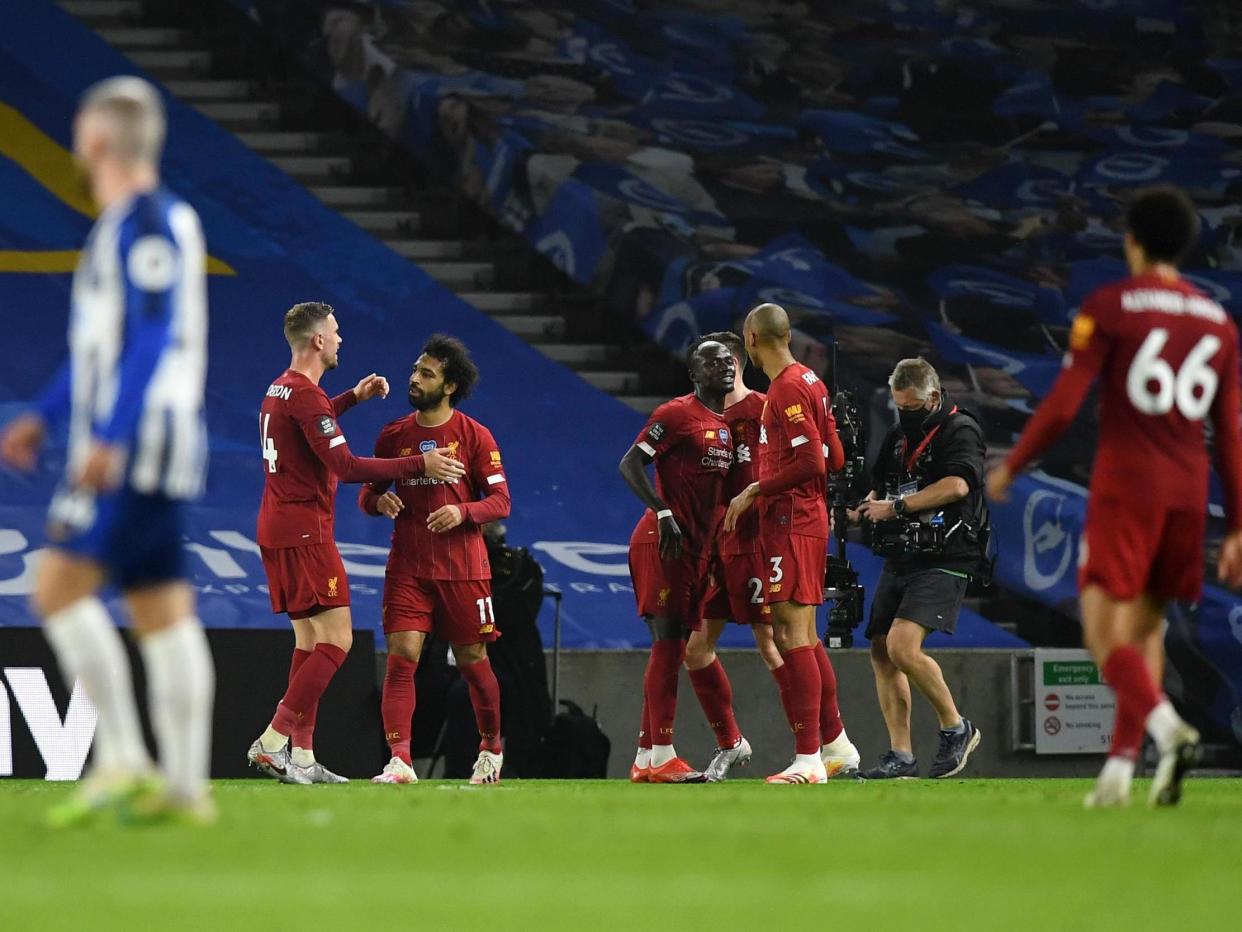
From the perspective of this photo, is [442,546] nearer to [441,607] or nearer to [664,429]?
[441,607]

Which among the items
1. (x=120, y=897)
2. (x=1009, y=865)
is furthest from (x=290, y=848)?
(x=1009, y=865)

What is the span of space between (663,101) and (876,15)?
8.51 feet

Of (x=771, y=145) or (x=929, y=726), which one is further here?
(x=771, y=145)

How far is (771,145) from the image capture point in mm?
18156

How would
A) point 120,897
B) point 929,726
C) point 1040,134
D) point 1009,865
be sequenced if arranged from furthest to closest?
point 1040,134, point 929,726, point 1009,865, point 120,897

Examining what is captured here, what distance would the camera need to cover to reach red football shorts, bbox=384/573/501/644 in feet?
35.1

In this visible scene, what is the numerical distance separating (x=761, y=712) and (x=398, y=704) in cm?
399

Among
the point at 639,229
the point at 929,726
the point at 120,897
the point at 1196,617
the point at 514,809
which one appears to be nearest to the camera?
the point at 120,897

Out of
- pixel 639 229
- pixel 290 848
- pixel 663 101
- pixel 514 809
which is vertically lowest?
pixel 514 809

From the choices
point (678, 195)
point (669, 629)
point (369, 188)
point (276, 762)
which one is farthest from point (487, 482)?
point (369, 188)

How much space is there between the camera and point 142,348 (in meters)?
4.84

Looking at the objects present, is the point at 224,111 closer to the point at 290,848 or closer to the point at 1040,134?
the point at 1040,134

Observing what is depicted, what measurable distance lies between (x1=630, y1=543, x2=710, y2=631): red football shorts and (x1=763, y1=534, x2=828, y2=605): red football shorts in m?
0.90

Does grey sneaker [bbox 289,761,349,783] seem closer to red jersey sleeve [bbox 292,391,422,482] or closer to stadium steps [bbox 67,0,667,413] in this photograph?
red jersey sleeve [bbox 292,391,422,482]
